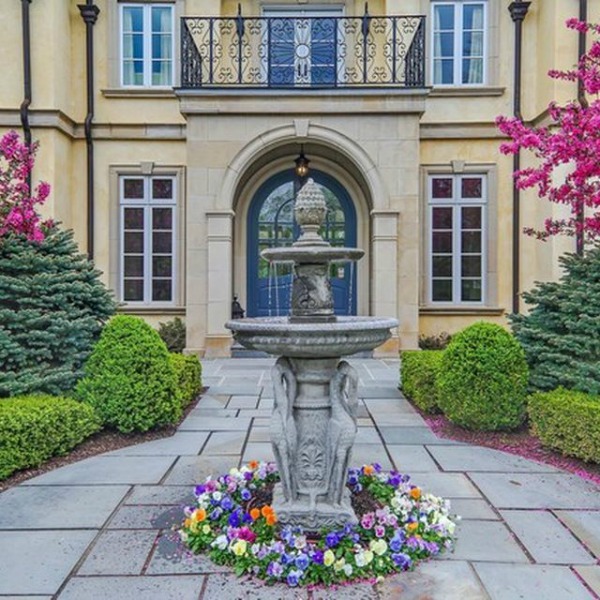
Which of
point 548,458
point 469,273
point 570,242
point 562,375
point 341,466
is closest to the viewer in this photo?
point 341,466

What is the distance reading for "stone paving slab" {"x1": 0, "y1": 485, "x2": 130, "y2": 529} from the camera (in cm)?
338

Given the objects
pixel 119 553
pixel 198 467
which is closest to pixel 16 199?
pixel 198 467

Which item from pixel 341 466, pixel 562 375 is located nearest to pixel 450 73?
pixel 562 375

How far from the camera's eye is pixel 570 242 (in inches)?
370

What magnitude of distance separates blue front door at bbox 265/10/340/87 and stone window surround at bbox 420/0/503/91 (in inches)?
74.4

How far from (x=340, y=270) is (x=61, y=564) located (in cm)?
854

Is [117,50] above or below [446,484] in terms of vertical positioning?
above

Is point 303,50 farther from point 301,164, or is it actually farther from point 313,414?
point 313,414

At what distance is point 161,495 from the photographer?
3.83m

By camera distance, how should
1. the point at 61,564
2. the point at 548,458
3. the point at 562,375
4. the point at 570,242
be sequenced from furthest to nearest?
the point at 570,242, the point at 562,375, the point at 548,458, the point at 61,564

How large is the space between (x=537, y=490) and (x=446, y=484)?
2.14 ft

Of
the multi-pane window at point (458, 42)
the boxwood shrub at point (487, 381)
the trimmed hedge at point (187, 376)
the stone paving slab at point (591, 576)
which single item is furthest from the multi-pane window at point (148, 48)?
the stone paving slab at point (591, 576)

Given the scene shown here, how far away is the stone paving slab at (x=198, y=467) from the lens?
163 inches

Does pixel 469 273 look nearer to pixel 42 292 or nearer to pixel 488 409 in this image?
pixel 488 409
